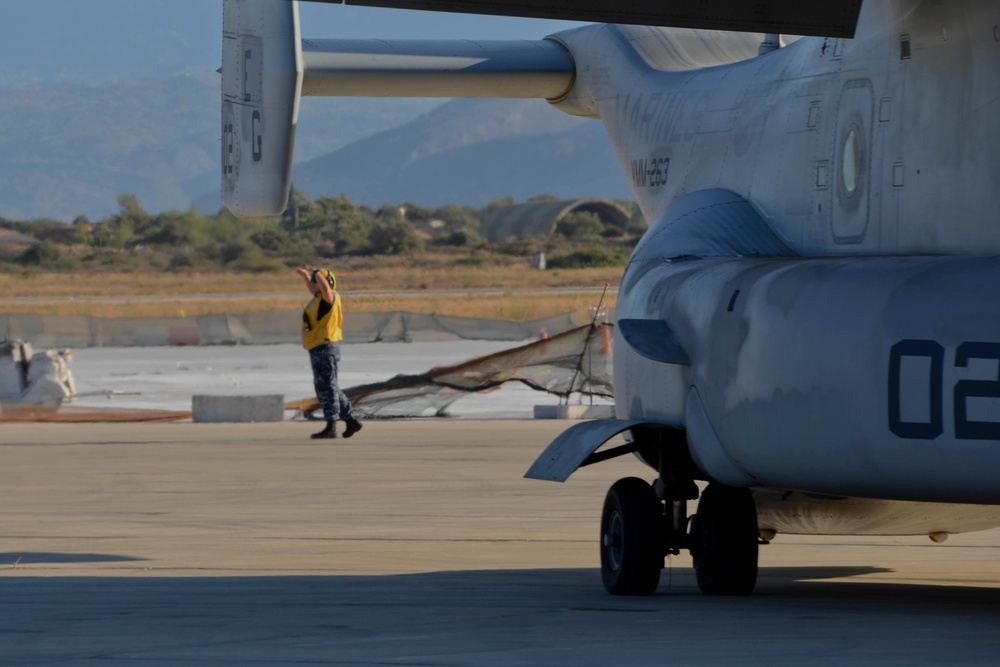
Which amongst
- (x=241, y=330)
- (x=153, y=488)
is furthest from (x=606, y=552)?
(x=241, y=330)

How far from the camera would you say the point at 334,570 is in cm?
988

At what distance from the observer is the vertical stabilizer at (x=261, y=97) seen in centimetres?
996

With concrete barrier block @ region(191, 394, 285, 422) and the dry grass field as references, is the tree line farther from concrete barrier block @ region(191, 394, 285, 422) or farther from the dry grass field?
concrete barrier block @ region(191, 394, 285, 422)

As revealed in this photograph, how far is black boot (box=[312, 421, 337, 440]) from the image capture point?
1921cm

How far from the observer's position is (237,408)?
2180cm

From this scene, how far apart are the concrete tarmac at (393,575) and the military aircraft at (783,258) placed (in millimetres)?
539

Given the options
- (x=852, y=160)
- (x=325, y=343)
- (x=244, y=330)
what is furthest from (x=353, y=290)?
(x=852, y=160)

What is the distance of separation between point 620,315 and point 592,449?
3.64 feet

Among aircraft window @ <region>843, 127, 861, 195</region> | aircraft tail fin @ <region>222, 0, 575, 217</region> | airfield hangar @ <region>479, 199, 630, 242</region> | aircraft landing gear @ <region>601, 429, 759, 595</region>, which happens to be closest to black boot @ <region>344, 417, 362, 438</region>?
aircraft tail fin @ <region>222, 0, 575, 217</region>

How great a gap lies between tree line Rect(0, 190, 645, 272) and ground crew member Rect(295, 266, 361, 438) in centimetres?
6297

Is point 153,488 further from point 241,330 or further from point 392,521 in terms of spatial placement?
point 241,330

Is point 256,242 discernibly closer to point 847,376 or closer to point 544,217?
point 544,217

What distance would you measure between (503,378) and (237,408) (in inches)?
154

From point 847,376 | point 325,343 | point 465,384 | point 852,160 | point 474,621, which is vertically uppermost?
point 852,160
